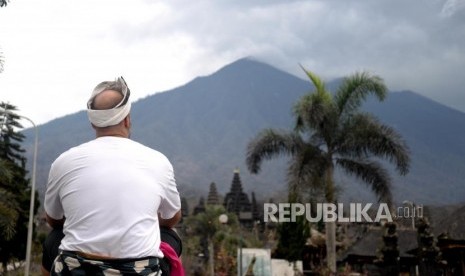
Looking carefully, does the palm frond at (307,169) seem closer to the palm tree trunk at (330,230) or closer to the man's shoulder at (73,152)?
the palm tree trunk at (330,230)

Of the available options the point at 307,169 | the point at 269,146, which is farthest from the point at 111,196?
the point at 269,146

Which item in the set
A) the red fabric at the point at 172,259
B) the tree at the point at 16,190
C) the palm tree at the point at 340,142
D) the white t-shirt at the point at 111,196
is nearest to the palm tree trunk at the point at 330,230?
the palm tree at the point at 340,142

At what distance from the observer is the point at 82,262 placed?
2092mm

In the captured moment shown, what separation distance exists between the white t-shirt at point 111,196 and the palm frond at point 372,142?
16.1m

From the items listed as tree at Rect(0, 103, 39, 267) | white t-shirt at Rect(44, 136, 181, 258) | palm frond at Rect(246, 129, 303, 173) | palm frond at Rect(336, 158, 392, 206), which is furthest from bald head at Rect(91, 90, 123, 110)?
tree at Rect(0, 103, 39, 267)

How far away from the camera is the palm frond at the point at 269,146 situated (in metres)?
18.8

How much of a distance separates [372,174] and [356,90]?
8.36ft

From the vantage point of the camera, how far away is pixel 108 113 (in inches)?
91.9

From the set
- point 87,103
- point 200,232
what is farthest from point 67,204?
point 200,232

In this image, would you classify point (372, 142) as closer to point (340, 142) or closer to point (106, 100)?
point (340, 142)

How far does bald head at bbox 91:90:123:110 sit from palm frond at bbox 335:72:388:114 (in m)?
16.5

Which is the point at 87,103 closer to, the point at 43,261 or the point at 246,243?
the point at 43,261

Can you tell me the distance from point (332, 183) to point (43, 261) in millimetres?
15773

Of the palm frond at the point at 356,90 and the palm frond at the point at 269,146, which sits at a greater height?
the palm frond at the point at 356,90
